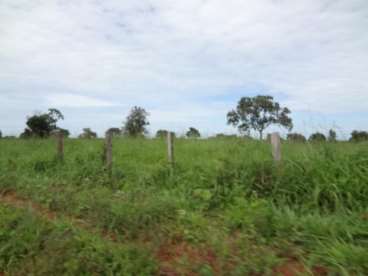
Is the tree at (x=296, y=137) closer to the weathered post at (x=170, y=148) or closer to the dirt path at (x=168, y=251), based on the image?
the weathered post at (x=170, y=148)

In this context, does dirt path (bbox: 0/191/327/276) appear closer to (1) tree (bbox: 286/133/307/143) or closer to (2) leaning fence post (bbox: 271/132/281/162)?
(2) leaning fence post (bbox: 271/132/281/162)

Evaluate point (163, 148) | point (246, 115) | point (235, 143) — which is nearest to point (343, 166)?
point (235, 143)

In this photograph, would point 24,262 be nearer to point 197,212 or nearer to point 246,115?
point 197,212

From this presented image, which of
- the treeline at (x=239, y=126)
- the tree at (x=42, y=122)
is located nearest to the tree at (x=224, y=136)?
the treeline at (x=239, y=126)

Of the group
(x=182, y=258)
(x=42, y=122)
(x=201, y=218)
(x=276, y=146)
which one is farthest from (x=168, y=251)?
(x=42, y=122)

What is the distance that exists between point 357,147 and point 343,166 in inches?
25.9

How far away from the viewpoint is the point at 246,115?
38969 mm

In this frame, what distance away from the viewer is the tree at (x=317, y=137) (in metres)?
6.72

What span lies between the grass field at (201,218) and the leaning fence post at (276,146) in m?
0.13

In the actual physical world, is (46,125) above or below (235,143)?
above

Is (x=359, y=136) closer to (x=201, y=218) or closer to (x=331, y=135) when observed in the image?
(x=331, y=135)

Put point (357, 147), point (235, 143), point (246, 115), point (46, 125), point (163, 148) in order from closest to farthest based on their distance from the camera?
point (357, 147) < point (235, 143) < point (163, 148) < point (46, 125) < point (246, 115)

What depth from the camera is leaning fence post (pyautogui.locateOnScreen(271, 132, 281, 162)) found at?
20.2 feet

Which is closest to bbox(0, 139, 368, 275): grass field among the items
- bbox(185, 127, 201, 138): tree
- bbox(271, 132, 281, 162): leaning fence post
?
bbox(271, 132, 281, 162): leaning fence post
